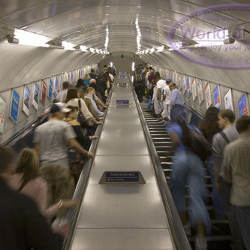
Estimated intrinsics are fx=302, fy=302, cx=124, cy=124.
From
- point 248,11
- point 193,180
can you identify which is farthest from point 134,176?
point 248,11

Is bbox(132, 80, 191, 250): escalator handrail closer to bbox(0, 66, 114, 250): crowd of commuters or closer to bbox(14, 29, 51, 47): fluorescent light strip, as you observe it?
bbox(0, 66, 114, 250): crowd of commuters

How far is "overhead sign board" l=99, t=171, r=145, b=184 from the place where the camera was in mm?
3385

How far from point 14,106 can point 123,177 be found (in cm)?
771

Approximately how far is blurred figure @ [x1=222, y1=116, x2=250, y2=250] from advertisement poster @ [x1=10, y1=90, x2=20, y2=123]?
814cm

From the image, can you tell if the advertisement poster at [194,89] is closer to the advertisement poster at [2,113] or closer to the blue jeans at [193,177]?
the advertisement poster at [2,113]

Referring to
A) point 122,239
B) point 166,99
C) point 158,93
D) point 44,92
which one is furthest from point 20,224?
point 44,92

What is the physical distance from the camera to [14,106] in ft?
33.2

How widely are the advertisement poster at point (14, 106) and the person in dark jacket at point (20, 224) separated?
854 centimetres

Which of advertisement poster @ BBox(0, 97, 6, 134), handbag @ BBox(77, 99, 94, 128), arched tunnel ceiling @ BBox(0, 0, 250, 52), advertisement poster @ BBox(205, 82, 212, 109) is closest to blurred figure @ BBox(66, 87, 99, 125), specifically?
A: handbag @ BBox(77, 99, 94, 128)

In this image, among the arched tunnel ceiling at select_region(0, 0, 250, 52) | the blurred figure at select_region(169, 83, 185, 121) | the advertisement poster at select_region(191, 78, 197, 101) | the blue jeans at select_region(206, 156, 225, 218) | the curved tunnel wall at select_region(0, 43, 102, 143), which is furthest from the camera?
the advertisement poster at select_region(191, 78, 197, 101)

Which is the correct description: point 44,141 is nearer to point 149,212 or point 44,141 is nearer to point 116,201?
point 116,201

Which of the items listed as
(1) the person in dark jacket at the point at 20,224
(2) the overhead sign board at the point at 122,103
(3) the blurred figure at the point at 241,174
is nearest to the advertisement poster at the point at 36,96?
(2) the overhead sign board at the point at 122,103

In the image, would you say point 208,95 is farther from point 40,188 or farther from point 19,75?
point 40,188

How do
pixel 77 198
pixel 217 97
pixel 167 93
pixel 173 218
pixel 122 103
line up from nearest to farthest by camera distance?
1. pixel 173 218
2. pixel 77 198
3. pixel 122 103
4. pixel 167 93
5. pixel 217 97
